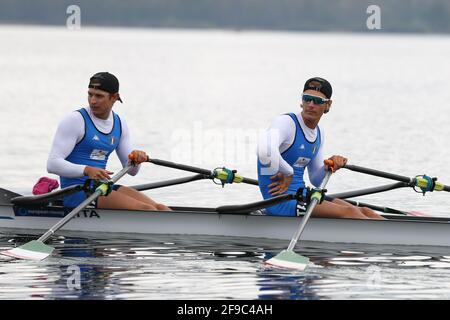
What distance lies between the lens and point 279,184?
16.5 meters

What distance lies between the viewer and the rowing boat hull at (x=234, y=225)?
1625cm

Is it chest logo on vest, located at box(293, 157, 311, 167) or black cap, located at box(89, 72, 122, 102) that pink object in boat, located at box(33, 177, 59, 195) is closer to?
black cap, located at box(89, 72, 122, 102)

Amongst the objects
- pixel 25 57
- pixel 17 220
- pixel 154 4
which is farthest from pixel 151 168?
pixel 154 4

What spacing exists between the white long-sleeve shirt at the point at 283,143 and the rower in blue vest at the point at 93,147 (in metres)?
1.67

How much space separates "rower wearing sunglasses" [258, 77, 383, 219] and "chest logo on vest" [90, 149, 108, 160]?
2073 mm

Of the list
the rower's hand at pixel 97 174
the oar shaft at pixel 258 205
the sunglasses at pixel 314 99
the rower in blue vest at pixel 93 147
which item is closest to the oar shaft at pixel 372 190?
the oar shaft at pixel 258 205

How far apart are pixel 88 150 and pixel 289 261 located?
3305 mm

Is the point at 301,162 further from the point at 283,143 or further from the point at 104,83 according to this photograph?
the point at 104,83

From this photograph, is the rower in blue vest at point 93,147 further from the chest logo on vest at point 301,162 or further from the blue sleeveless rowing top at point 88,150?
the chest logo on vest at point 301,162

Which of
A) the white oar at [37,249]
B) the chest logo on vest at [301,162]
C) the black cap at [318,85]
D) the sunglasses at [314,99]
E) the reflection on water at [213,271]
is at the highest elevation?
the black cap at [318,85]

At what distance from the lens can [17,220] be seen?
56.3 ft

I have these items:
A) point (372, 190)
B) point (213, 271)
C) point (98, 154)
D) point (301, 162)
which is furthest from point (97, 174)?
point (372, 190)

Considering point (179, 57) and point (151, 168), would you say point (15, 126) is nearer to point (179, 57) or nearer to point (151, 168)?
point (151, 168)

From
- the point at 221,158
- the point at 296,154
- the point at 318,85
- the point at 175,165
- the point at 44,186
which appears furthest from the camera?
the point at 221,158
